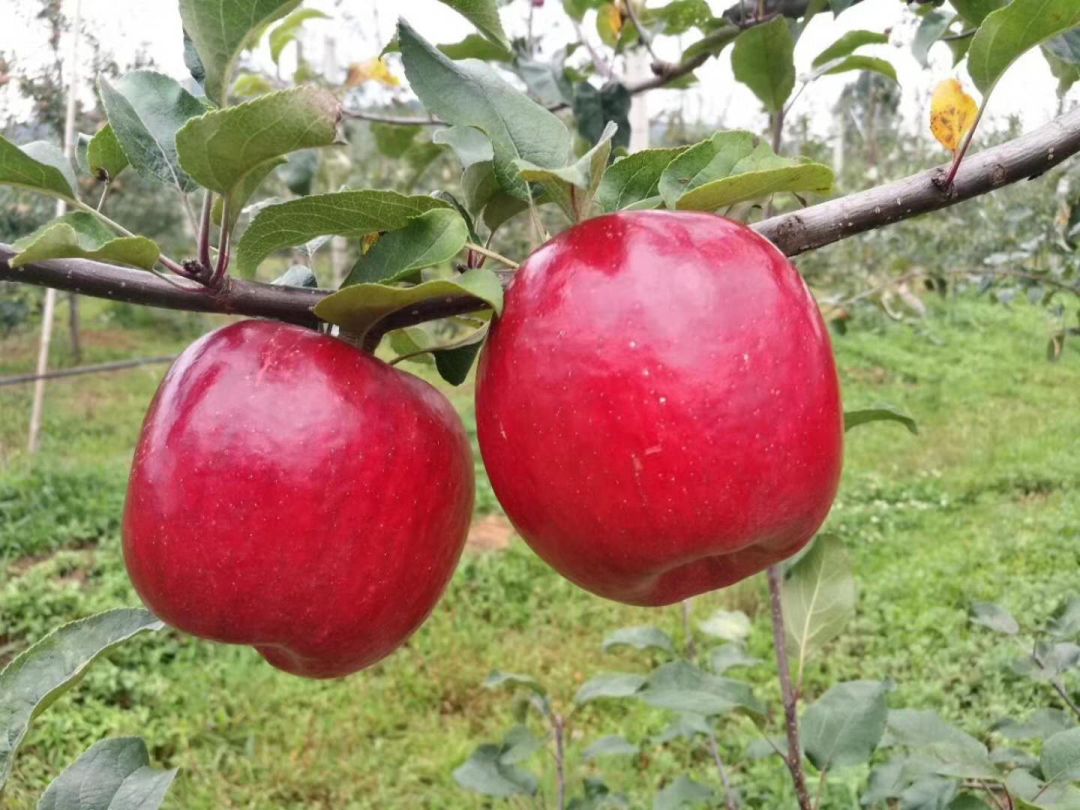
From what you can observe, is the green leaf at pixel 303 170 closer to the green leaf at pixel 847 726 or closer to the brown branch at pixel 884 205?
the brown branch at pixel 884 205

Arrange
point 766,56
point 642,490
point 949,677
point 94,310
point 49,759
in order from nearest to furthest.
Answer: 1. point 642,490
2. point 766,56
3. point 49,759
4. point 949,677
5. point 94,310

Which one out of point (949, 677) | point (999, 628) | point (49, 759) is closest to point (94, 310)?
point (49, 759)

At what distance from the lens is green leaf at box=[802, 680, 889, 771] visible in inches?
37.0

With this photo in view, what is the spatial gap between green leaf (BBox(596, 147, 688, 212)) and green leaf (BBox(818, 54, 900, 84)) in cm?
57

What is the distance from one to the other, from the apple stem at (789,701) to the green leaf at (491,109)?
18.7 inches

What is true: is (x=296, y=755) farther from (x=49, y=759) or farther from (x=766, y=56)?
(x=766, y=56)

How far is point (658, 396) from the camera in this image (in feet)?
1.45

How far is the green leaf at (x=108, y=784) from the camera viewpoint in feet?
1.98

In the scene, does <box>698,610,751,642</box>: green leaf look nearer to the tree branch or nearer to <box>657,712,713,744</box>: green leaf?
<box>657,712,713,744</box>: green leaf

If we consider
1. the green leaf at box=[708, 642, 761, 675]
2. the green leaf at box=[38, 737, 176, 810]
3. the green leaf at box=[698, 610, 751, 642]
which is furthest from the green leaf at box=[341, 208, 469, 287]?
the green leaf at box=[698, 610, 751, 642]

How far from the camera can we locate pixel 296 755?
234 centimetres

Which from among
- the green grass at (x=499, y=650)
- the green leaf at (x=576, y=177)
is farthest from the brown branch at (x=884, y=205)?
the green grass at (x=499, y=650)

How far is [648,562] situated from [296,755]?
2115 mm

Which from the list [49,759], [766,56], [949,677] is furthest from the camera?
[949,677]
